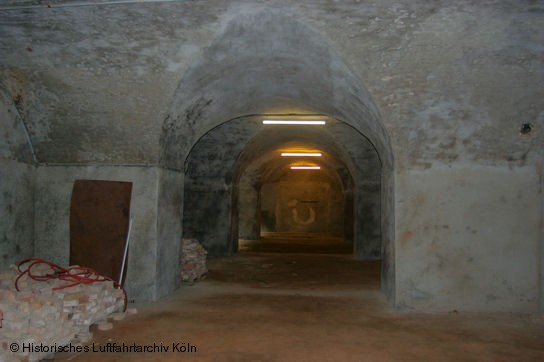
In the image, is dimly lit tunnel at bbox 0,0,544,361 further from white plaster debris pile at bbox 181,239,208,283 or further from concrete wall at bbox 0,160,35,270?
white plaster debris pile at bbox 181,239,208,283

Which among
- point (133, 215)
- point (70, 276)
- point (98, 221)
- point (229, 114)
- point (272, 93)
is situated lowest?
point (70, 276)

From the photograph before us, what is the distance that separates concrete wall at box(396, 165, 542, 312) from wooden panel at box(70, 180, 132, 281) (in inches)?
175

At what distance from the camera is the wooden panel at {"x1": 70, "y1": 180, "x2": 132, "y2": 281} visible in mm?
7266

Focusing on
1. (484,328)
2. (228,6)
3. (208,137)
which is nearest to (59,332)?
(228,6)

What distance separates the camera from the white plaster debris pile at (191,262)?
950 cm

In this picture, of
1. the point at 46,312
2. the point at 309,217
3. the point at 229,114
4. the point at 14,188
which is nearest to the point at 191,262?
the point at 229,114

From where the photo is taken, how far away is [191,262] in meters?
9.77

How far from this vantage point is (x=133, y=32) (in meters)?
5.80

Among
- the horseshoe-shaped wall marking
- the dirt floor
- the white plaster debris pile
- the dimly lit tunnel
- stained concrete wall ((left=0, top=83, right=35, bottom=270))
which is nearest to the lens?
the dirt floor

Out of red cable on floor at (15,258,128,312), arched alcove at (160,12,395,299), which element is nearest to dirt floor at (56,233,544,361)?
red cable on floor at (15,258,128,312)

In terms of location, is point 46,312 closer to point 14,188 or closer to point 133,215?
point 133,215

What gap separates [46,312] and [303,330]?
125 inches

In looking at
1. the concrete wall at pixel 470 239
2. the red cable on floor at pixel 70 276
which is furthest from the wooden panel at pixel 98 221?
the concrete wall at pixel 470 239

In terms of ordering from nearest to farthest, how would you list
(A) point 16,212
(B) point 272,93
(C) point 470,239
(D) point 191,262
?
(C) point 470,239 → (A) point 16,212 → (B) point 272,93 → (D) point 191,262
